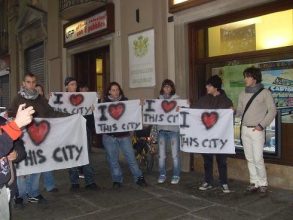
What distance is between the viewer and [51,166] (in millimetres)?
5957

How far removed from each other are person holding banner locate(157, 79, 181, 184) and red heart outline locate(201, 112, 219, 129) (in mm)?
636

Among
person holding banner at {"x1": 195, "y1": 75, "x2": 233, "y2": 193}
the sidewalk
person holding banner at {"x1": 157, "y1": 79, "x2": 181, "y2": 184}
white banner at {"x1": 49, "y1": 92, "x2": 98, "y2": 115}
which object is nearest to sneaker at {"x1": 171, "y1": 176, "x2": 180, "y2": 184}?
person holding banner at {"x1": 157, "y1": 79, "x2": 181, "y2": 184}

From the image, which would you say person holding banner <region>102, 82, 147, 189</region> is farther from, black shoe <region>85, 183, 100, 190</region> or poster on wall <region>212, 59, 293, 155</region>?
poster on wall <region>212, 59, 293, 155</region>

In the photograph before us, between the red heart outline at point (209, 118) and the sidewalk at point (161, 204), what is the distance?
41.4 inches

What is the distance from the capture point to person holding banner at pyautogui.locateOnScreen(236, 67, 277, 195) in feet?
19.5

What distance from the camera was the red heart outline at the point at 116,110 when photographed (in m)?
6.98

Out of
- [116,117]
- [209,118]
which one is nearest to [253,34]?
[209,118]

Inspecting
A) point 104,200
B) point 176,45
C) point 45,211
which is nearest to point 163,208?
point 104,200

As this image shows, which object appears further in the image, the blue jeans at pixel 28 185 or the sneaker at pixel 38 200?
the sneaker at pixel 38 200

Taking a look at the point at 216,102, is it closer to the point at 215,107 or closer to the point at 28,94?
the point at 215,107

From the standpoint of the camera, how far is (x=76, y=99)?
24.4ft

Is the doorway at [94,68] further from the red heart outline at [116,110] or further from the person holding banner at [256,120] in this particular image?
the person holding banner at [256,120]

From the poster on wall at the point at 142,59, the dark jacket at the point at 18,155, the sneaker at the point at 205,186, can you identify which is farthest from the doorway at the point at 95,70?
the dark jacket at the point at 18,155

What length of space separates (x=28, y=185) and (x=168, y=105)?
8.82 feet
